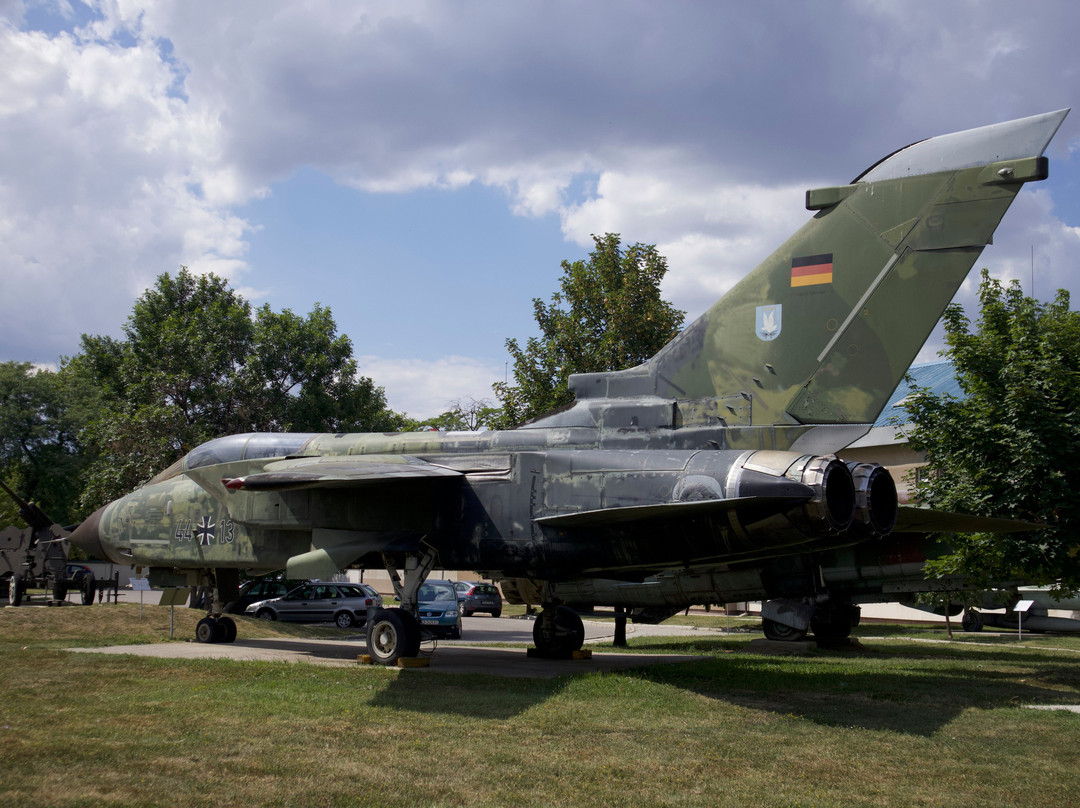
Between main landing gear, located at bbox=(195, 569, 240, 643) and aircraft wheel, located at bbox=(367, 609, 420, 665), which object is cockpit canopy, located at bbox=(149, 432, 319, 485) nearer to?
main landing gear, located at bbox=(195, 569, 240, 643)

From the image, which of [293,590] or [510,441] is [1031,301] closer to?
[510,441]

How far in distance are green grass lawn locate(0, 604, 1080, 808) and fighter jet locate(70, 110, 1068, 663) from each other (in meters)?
1.92

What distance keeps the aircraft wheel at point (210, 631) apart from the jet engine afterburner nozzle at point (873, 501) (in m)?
13.1

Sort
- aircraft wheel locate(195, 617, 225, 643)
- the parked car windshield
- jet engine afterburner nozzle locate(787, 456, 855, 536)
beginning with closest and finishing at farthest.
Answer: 1. jet engine afterburner nozzle locate(787, 456, 855, 536)
2. aircraft wheel locate(195, 617, 225, 643)
3. the parked car windshield

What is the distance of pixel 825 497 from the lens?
29.7 ft

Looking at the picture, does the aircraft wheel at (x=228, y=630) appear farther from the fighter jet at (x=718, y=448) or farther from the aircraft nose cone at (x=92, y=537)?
the fighter jet at (x=718, y=448)

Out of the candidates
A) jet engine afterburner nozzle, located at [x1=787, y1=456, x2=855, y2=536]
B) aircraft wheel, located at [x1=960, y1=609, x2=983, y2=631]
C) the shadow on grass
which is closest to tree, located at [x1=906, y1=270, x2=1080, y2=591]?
the shadow on grass

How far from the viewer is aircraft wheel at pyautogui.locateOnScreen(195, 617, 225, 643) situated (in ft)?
55.8

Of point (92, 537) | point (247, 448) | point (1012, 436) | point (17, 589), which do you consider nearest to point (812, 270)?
point (1012, 436)

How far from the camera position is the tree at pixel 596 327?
25000 mm

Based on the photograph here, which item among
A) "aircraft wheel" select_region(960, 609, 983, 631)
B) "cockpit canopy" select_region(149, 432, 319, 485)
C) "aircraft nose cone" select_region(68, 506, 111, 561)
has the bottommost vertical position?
"aircraft wheel" select_region(960, 609, 983, 631)

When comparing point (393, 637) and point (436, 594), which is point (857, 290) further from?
point (436, 594)

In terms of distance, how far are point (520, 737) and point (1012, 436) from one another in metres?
8.82

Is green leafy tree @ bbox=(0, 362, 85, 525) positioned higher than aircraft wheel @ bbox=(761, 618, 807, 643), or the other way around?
green leafy tree @ bbox=(0, 362, 85, 525)
